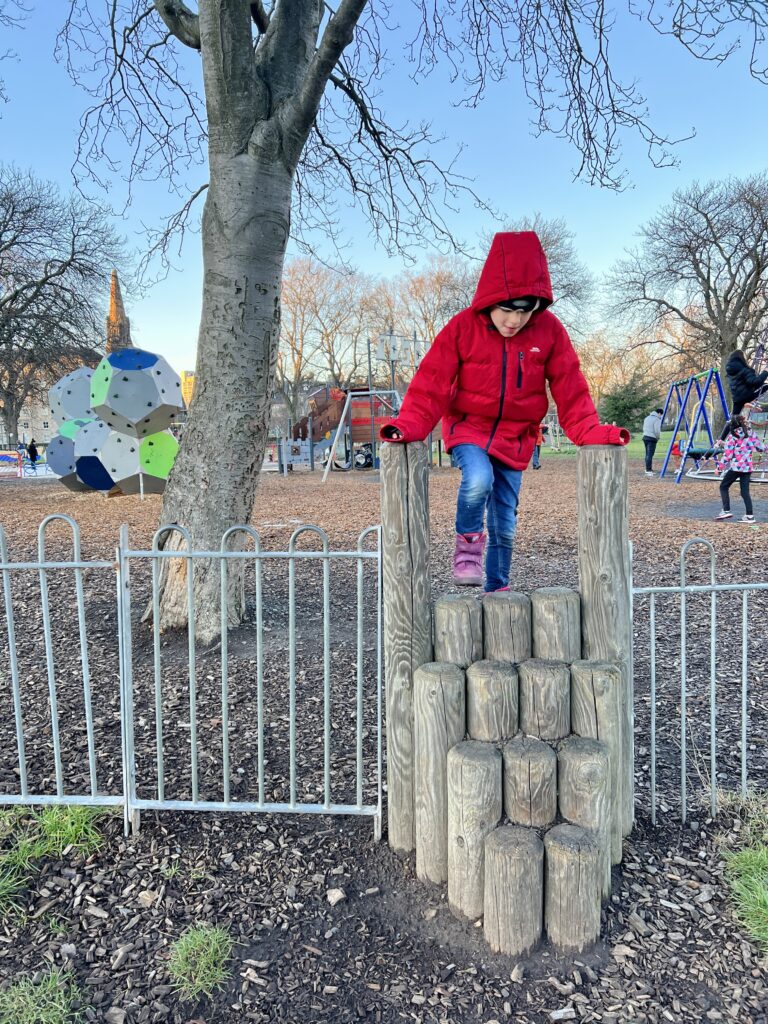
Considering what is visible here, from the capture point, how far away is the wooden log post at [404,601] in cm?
223

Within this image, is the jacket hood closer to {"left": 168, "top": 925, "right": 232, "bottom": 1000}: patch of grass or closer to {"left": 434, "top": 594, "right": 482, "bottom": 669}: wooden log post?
{"left": 434, "top": 594, "right": 482, "bottom": 669}: wooden log post

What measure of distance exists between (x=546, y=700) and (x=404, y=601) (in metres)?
0.55

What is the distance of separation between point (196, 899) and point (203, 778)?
724 millimetres

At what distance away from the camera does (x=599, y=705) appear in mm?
2145

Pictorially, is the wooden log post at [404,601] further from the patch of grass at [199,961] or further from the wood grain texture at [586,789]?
the patch of grass at [199,961]

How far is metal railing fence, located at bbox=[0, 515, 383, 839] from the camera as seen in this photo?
2.48m

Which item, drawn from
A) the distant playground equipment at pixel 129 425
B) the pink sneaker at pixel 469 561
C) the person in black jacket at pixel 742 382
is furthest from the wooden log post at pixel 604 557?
the distant playground equipment at pixel 129 425

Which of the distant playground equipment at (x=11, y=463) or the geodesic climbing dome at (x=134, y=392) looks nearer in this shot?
the geodesic climbing dome at (x=134, y=392)

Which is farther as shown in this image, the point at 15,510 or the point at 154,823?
the point at 15,510

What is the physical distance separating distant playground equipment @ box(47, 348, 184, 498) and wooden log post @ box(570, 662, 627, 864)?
10164 mm

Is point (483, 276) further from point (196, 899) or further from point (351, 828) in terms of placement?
point (196, 899)

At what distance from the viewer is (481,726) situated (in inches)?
85.3

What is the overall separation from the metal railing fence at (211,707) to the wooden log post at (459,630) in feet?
0.78

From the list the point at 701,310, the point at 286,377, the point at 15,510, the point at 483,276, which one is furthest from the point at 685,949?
the point at 286,377
